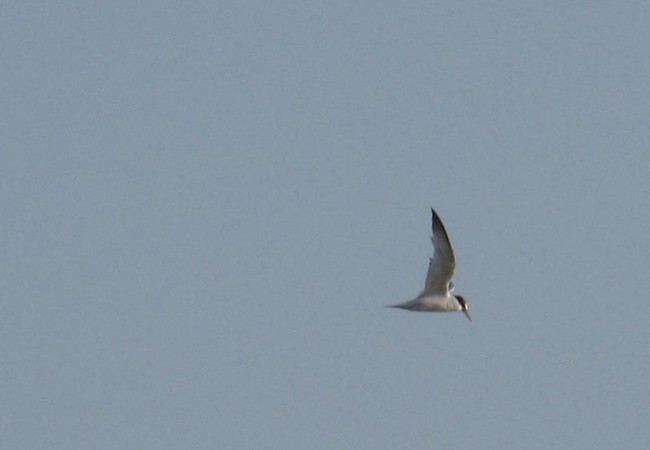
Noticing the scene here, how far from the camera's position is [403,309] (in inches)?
7707

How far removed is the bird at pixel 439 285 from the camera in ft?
640

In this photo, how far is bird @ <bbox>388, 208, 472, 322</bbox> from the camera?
195000mm

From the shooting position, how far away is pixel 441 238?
638 feet

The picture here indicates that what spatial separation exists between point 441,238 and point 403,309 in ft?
10.7

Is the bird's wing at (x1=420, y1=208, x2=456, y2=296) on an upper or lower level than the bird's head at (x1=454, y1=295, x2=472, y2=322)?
upper

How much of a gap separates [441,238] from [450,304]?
153 inches

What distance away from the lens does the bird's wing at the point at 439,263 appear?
7628 inches

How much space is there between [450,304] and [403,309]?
7.88ft

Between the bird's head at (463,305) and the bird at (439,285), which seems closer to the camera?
the bird at (439,285)

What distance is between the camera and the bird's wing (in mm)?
193750

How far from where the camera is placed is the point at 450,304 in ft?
648

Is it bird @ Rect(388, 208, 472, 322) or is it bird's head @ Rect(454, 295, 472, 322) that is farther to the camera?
bird's head @ Rect(454, 295, 472, 322)

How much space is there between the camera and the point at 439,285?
645ft

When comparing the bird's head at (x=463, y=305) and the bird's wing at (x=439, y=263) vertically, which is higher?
the bird's wing at (x=439, y=263)
